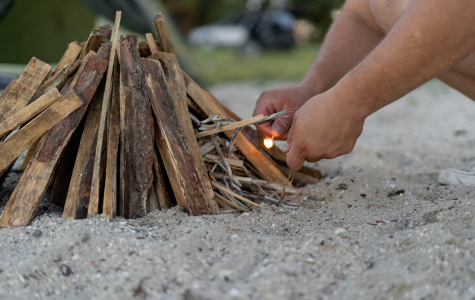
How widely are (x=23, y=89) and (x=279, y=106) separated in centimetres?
121

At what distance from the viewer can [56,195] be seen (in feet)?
6.63

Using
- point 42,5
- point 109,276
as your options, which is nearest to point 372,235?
point 109,276

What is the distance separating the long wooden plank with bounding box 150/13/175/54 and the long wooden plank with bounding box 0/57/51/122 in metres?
0.54

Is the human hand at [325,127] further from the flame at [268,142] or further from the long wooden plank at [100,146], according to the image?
the long wooden plank at [100,146]

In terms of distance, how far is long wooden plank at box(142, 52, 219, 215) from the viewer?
1.88 meters

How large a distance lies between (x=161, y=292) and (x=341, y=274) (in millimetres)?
556

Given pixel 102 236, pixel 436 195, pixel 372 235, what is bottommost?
pixel 436 195

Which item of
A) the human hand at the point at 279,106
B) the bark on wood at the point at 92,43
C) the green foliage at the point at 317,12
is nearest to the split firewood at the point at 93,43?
the bark on wood at the point at 92,43

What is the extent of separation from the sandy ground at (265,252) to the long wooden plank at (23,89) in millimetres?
442

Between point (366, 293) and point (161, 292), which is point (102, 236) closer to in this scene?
point (161, 292)

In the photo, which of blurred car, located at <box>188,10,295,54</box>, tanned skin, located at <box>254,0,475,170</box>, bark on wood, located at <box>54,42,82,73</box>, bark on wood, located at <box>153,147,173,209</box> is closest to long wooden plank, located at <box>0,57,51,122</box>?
bark on wood, located at <box>54,42,82,73</box>

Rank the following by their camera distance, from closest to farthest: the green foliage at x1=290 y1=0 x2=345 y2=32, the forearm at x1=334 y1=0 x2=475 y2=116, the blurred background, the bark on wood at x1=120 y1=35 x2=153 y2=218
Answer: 1. the forearm at x1=334 y1=0 x2=475 y2=116
2. the bark on wood at x1=120 y1=35 x2=153 y2=218
3. the blurred background
4. the green foliage at x1=290 y1=0 x2=345 y2=32

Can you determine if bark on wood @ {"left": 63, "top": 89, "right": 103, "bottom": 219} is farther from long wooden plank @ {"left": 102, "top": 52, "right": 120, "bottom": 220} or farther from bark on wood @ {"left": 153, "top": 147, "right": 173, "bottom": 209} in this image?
bark on wood @ {"left": 153, "top": 147, "right": 173, "bottom": 209}

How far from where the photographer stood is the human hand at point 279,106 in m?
2.21
